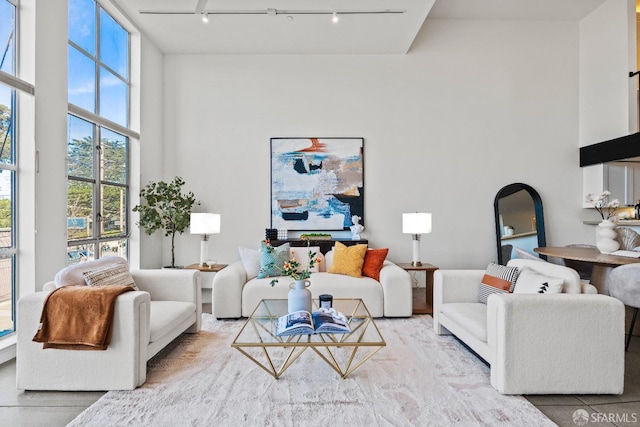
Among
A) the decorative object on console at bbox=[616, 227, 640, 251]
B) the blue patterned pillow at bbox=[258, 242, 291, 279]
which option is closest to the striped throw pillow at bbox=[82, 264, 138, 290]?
the blue patterned pillow at bbox=[258, 242, 291, 279]

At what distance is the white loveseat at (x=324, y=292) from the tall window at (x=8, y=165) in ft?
5.58

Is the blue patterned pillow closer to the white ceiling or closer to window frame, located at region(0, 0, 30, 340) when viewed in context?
window frame, located at region(0, 0, 30, 340)

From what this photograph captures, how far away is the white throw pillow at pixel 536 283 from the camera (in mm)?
2576

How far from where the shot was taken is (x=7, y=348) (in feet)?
9.30

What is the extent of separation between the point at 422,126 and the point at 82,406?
479cm

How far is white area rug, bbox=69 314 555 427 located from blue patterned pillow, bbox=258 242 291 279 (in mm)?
1208

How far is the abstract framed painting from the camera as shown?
202 inches

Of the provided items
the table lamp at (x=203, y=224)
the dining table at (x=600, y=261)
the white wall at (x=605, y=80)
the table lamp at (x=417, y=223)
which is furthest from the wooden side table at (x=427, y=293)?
the white wall at (x=605, y=80)

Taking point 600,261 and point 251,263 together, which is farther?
point 251,263

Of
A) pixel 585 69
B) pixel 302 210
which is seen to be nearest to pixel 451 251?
pixel 302 210

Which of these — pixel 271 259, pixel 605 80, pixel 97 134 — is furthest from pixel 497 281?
pixel 97 134

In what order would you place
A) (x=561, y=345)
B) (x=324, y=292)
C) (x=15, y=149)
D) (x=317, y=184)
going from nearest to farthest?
(x=561, y=345), (x=15, y=149), (x=324, y=292), (x=317, y=184)

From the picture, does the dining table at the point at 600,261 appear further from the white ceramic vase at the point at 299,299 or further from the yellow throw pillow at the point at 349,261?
the white ceramic vase at the point at 299,299

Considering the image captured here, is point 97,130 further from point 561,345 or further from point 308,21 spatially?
point 561,345
